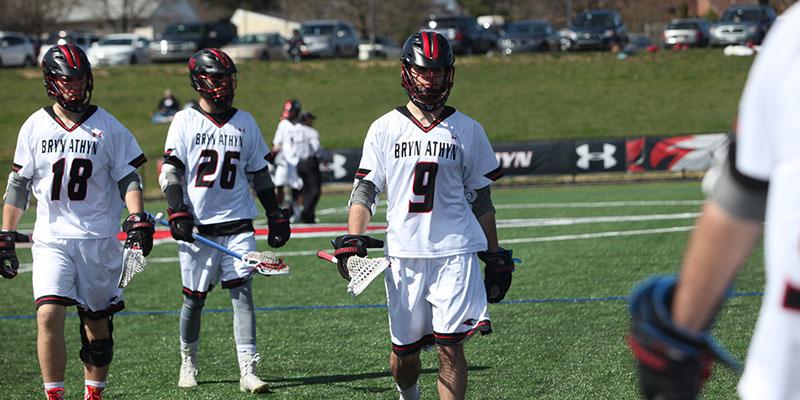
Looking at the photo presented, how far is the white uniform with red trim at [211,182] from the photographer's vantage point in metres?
7.37

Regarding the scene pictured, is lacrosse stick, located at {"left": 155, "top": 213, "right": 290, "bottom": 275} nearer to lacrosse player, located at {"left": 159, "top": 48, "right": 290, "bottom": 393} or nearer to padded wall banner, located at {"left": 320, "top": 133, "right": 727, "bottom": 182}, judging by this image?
lacrosse player, located at {"left": 159, "top": 48, "right": 290, "bottom": 393}

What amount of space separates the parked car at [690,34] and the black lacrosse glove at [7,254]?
125ft

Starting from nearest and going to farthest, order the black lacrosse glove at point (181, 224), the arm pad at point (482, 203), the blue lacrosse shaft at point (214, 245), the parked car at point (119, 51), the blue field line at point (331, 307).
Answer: the arm pad at point (482, 203), the black lacrosse glove at point (181, 224), the blue lacrosse shaft at point (214, 245), the blue field line at point (331, 307), the parked car at point (119, 51)

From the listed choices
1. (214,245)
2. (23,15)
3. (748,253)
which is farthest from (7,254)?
(23,15)

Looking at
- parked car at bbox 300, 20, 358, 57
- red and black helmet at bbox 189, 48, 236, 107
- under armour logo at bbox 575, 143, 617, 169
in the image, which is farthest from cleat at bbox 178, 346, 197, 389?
parked car at bbox 300, 20, 358, 57

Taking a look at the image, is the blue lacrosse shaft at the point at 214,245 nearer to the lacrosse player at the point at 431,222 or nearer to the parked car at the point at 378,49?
the lacrosse player at the point at 431,222

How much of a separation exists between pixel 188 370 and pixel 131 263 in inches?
47.5

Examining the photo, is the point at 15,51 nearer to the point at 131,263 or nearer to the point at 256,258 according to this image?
the point at 256,258

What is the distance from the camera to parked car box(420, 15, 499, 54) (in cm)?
4156

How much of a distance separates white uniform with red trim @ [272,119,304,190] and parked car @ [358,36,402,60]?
1130 inches

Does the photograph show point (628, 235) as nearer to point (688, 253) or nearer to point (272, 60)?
point (688, 253)

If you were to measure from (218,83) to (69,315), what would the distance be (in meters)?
4.19

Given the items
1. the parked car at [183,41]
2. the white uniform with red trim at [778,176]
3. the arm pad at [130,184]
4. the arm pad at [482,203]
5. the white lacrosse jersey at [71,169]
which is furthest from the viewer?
the parked car at [183,41]

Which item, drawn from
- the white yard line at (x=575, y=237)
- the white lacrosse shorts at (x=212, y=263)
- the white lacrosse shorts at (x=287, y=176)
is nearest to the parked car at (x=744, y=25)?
the white lacrosse shorts at (x=287, y=176)
